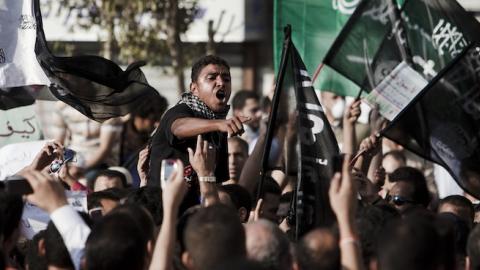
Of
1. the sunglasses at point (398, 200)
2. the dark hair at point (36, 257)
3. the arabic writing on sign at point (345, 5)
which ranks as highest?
the arabic writing on sign at point (345, 5)

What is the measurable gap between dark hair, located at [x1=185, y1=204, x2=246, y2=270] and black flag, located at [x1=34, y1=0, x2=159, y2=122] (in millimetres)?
3188

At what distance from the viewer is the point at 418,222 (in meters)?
5.75

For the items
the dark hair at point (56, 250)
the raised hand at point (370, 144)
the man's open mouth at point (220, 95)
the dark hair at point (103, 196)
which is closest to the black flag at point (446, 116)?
the raised hand at point (370, 144)

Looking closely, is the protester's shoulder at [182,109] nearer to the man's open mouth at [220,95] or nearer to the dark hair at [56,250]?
the man's open mouth at [220,95]

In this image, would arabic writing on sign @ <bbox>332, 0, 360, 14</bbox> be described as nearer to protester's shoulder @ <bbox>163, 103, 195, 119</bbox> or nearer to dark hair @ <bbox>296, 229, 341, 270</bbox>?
protester's shoulder @ <bbox>163, 103, 195, 119</bbox>

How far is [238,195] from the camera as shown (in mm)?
8547

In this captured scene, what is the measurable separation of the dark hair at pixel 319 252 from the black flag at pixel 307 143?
148 cm

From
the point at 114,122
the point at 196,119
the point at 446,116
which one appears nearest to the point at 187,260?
the point at 196,119

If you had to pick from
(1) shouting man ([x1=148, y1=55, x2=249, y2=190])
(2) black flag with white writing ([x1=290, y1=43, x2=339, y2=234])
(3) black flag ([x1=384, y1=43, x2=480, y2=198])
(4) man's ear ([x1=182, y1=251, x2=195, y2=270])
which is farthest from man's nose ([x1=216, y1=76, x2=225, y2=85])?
(4) man's ear ([x1=182, y1=251, x2=195, y2=270])

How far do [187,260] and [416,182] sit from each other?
14.2 feet

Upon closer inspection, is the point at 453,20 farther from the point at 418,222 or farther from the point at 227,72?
the point at 418,222

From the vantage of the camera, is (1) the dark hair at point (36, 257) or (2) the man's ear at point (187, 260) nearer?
(2) the man's ear at point (187, 260)

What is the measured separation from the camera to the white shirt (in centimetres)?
602

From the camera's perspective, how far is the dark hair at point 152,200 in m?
7.31
